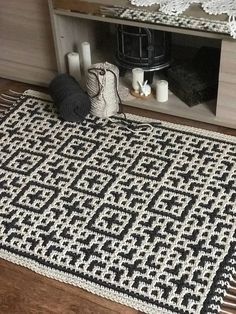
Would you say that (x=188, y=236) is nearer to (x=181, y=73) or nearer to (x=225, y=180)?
(x=225, y=180)

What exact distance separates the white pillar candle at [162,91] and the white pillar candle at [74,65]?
0.34 m

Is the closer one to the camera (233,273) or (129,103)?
(233,273)

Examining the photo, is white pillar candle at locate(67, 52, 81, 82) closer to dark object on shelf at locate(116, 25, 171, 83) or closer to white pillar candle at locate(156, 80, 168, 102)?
dark object on shelf at locate(116, 25, 171, 83)

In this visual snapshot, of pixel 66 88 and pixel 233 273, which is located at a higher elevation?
pixel 66 88

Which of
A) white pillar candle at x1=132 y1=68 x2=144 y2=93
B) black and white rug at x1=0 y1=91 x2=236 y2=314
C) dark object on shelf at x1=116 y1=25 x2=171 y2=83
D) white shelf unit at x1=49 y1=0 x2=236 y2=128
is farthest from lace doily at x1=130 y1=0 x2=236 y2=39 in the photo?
black and white rug at x1=0 y1=91 x2=236 y2=314

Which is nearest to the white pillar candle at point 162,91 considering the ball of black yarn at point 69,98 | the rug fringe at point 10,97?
the ball of black yarn at point 69,98

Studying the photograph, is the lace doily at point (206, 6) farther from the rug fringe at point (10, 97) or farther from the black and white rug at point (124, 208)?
the rug fringe at point (10, 97)

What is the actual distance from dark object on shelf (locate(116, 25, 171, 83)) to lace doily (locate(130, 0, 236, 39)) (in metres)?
0.19

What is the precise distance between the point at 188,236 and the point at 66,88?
74 cm

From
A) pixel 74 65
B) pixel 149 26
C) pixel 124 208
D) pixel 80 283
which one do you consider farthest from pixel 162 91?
pixel 80 283

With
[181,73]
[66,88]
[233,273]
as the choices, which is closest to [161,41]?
[181,73]

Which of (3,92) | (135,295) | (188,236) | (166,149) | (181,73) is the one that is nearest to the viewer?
(135,295)

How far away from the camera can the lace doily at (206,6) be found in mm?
1753

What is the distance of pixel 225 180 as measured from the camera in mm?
1778
